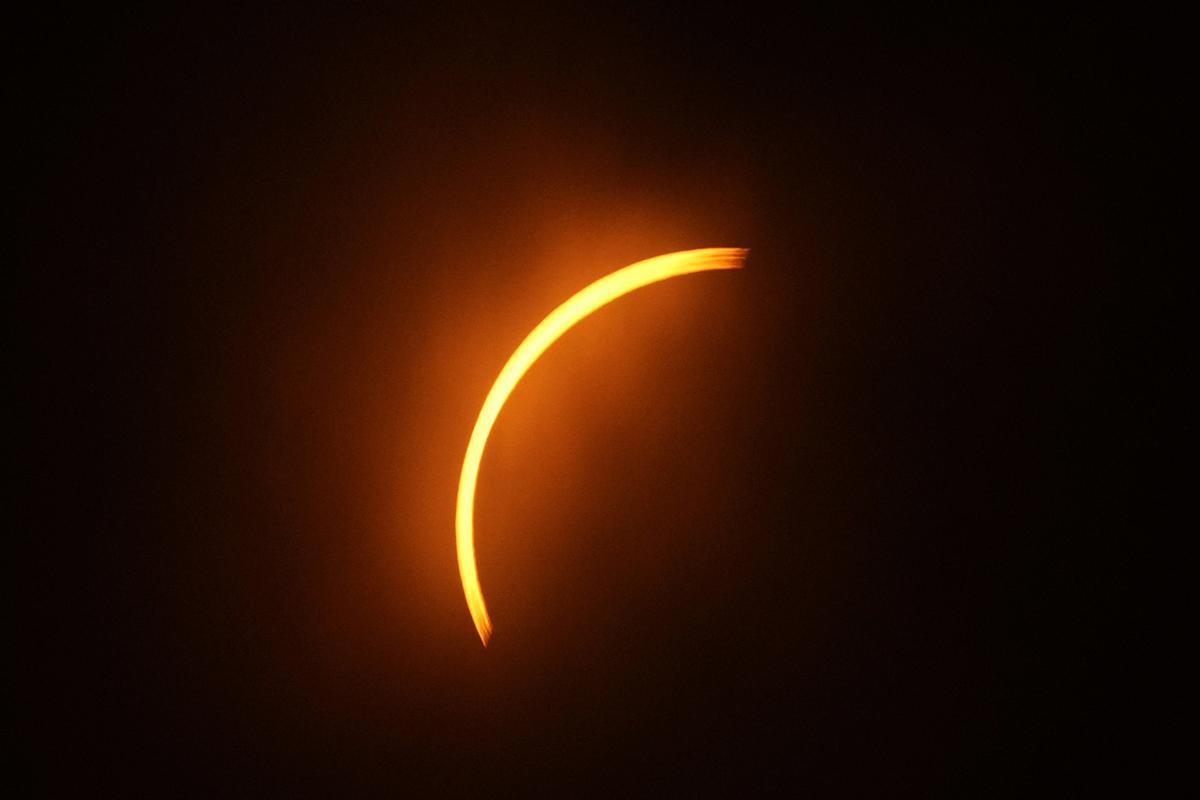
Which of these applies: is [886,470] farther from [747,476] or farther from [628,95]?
[628,95]

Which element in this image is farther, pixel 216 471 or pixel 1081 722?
pixel 216 471

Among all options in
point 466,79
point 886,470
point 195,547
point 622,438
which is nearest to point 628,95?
point 466,79

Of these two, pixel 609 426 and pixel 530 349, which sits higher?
pixel 530 349
